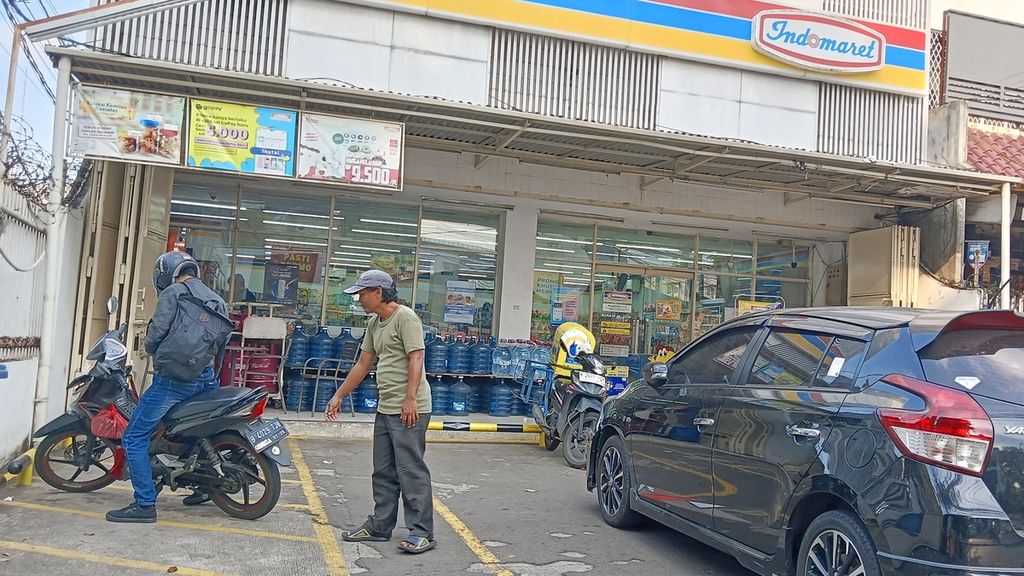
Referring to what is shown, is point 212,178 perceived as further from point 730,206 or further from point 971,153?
point 971,153

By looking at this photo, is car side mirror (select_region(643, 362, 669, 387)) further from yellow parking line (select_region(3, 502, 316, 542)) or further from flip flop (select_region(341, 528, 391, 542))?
yellow parking line (select_region(3, 502, 316, 542))

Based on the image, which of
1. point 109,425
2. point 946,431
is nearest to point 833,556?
point 946,431

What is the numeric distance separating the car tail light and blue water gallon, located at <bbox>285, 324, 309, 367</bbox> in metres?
8.99

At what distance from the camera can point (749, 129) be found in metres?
10.7

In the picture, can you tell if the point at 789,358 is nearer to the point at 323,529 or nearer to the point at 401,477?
the point at 401,477

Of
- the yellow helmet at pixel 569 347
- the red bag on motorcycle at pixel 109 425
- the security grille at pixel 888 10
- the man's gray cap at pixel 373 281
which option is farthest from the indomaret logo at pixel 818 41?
the red bag on motorcycle at pixel 109 425

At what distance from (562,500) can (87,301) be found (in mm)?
5900

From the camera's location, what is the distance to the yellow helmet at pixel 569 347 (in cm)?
927

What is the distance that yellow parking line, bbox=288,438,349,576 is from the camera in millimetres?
4754

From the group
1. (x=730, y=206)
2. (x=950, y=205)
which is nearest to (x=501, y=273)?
(x=730, y=206)

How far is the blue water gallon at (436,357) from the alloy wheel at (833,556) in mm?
8173

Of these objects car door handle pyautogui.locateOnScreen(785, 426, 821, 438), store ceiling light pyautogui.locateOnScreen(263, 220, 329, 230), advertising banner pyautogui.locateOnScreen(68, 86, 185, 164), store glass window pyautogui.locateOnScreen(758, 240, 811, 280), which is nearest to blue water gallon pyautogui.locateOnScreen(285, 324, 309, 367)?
store ceiling light pyautogui.locateOnScreen(263, 220, 329, 230)

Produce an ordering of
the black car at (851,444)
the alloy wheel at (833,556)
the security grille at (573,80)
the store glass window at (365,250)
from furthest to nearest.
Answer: the store glass window at (365,250) → the security grille at (573,80) → the alloy wheel at (833,556) → the black car at (851,444)

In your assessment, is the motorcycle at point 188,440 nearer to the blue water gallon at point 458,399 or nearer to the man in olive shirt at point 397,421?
the man in olive shirt at point 397,421
